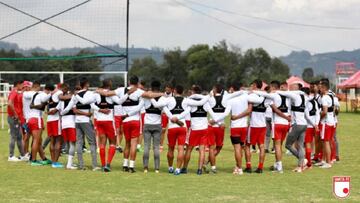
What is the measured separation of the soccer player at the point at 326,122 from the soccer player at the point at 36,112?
6651mm

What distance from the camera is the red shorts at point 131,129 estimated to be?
14.1 metres

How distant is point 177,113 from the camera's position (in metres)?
13.9

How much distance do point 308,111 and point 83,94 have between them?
5.40 m

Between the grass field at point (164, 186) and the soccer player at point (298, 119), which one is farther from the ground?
the soccer player at point (298, 119)

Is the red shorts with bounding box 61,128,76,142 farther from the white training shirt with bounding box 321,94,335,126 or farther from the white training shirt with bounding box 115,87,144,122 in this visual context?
the white training shirt with bounding box 321,94,335,126

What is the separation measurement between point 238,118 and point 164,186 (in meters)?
2.96

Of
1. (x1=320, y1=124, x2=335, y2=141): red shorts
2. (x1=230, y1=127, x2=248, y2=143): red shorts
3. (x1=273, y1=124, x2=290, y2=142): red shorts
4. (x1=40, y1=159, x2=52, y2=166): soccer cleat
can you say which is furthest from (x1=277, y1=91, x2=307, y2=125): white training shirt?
(x1=40, y1=159, x2=52, y2=166): soccer cleat

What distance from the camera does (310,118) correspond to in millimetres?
15305

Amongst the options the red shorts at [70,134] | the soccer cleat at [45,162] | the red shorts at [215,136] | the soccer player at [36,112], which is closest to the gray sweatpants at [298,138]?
the red shorts at [215,136]

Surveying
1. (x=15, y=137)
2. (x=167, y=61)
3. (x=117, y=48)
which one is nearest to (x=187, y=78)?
(x=167, y=61)

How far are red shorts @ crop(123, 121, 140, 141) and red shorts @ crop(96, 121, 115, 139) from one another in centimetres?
31

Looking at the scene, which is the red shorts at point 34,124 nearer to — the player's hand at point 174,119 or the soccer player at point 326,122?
the player's hand at point 174,119

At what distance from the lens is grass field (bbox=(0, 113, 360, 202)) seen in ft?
34.6

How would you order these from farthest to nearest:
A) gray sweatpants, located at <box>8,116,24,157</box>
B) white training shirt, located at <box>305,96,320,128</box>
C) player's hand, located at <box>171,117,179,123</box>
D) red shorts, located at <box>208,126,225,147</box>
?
gray sweatpants, located at <box>8,116,24,157</box>, white training shirt, located at <box>305,96,320,128</box>, red shorts, located at <box>208,126,225,147</box>, player's hand, located at <box>171,117,179,123</box>
